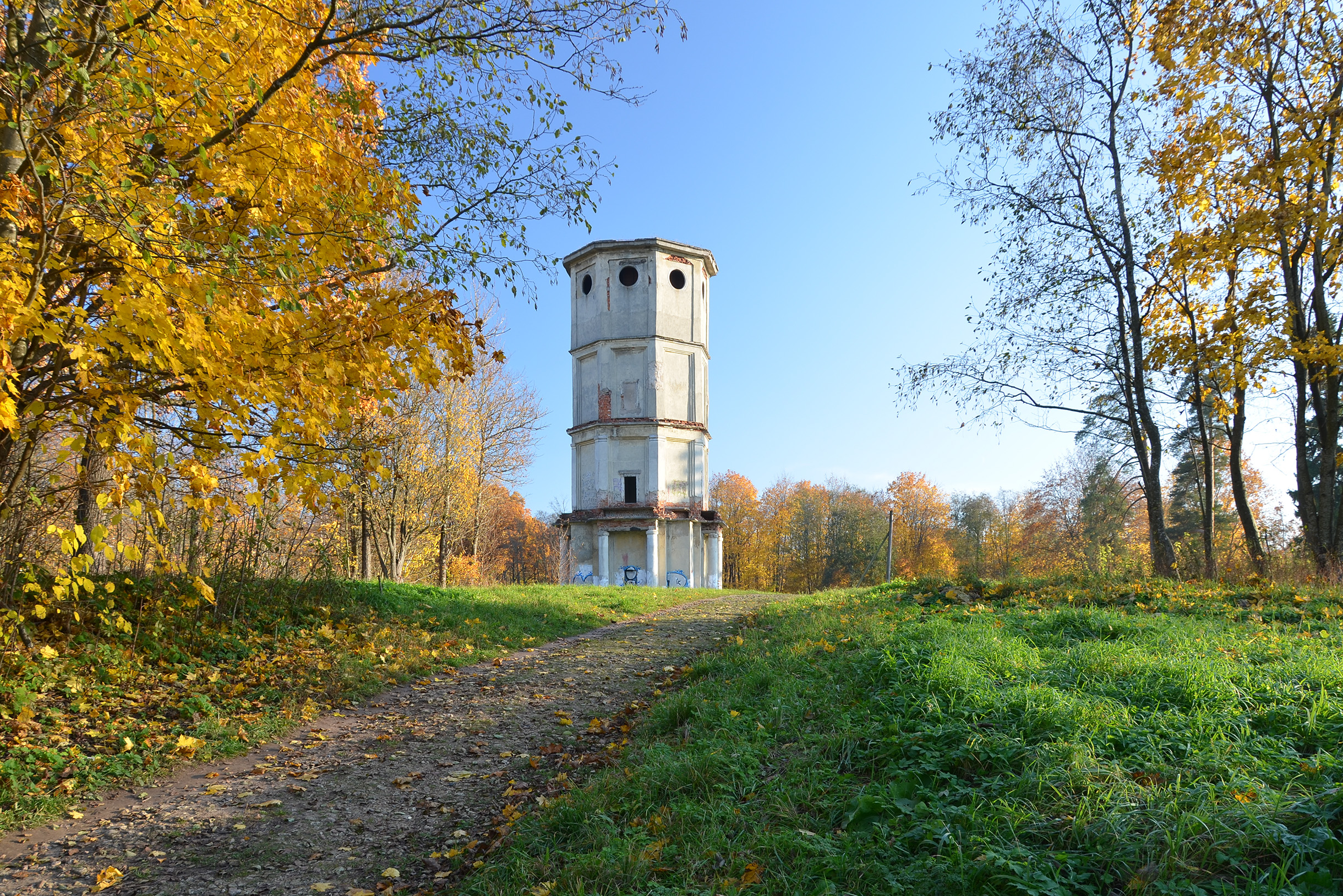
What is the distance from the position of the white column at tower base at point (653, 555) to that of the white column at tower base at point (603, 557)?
169 centimetres

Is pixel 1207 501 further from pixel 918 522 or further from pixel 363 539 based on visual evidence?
pixel 918 522

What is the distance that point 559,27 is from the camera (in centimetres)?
641

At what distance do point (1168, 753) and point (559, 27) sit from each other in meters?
7.09

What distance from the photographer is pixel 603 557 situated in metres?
28.9

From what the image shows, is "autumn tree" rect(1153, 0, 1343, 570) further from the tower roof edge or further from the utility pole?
the tower roof edge

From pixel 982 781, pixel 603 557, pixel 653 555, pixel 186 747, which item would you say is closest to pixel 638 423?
pixel 653 555

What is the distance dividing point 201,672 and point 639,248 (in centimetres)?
2546

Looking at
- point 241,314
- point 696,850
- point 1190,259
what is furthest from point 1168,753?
point 1190,259

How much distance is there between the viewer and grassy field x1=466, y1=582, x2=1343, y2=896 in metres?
2.76

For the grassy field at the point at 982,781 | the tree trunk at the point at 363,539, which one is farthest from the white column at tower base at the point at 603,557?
the grassy field at the point at 982,781

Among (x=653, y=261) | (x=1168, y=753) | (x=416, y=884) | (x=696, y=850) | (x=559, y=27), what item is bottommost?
(x=416, y=884)

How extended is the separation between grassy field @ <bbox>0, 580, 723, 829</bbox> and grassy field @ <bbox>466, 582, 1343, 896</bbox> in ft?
10.6

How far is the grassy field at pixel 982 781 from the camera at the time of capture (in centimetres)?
276

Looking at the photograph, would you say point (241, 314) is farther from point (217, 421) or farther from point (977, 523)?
point (977, 523)
